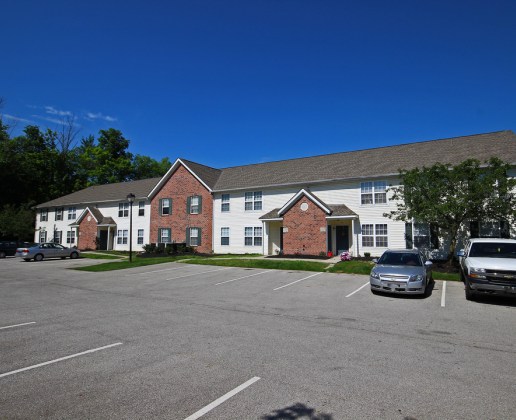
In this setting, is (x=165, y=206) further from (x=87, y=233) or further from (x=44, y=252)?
(x=87, y=233)

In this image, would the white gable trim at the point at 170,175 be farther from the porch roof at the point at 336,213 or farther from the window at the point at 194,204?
the porch roof at the point at 336,213

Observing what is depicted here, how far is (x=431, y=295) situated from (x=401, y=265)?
1.40 metres

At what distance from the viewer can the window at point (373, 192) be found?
76.0 ft

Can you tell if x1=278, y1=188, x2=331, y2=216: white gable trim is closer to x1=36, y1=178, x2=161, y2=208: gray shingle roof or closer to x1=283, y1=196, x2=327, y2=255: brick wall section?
x1=283, y1=196, x2=327, y2=255: brick wall section

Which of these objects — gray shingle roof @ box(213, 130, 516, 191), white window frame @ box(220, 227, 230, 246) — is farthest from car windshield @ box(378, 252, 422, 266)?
white window frame @ box(220, 227, 230, 246)

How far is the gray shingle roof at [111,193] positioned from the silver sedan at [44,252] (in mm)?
8319

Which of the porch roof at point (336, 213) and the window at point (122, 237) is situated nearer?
the porch roof at point (336, 213)

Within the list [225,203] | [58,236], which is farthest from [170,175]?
[58,236]

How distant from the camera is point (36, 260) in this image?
28.6 meters

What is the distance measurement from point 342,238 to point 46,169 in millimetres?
51197

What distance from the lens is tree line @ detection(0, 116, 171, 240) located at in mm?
43938

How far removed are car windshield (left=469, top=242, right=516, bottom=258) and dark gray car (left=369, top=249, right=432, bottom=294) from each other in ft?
5.72

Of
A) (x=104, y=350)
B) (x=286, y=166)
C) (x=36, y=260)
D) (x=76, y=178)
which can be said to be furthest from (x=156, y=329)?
(x=76, y=178)

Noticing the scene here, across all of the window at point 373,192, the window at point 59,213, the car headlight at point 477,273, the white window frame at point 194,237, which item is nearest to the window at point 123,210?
the white window frame at point 194,237
